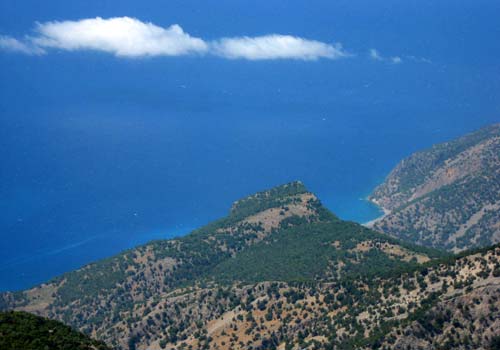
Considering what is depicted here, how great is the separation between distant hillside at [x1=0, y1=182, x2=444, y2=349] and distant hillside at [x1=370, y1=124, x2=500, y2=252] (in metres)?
33.3

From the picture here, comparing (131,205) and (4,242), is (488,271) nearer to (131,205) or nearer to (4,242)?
(4,242)

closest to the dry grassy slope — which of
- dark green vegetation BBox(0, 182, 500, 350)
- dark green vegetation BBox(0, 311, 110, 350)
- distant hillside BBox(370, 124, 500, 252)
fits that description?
dark green vegetation BBox(0, 182, 500, 350)

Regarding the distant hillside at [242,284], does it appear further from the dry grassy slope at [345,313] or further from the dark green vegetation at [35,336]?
the dark green vegetation at [35,336]

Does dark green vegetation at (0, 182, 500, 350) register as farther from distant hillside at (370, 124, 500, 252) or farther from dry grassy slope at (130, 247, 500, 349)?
distant hillside at (370, 124, 500, 252)

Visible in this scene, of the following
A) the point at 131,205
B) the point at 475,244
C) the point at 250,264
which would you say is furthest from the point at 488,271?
the point at 131,205

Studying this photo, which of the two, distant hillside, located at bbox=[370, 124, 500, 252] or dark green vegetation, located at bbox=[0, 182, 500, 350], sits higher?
distant hillside, located at bbox=[370, 124, 500, 252]

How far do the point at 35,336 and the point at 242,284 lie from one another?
3863 centimetres

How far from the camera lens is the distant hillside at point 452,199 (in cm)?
13150

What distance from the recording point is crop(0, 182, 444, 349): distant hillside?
2667 inches

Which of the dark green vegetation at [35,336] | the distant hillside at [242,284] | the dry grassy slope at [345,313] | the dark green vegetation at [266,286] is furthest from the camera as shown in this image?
the distant hillside at [242,284]

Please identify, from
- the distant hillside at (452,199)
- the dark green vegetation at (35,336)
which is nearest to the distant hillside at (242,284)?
the dark green vegetation at (35,336)

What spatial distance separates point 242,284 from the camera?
261 feet

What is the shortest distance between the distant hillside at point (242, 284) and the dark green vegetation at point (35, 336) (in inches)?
944

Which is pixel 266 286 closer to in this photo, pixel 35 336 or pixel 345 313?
pixel 345 313
